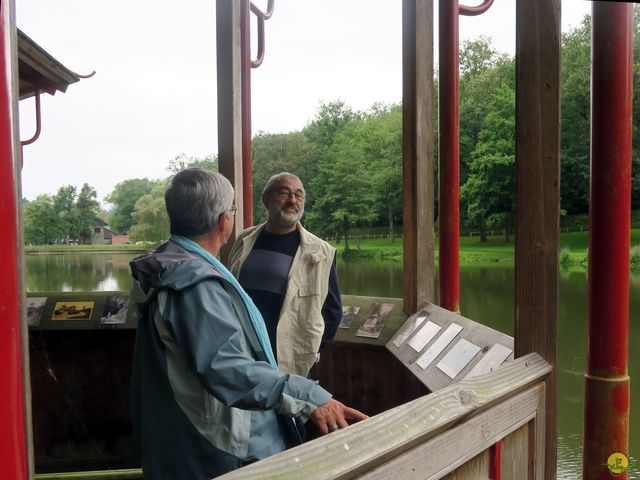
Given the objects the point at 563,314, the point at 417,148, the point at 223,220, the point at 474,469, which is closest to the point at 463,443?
the point at 474,469

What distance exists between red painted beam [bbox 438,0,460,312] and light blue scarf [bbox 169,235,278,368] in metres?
2.60

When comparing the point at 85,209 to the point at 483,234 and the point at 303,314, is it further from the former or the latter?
the point at 303,314

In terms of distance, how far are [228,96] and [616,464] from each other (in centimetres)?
249

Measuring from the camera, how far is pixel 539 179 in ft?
5.78

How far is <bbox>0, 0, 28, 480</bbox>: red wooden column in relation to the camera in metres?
0.67

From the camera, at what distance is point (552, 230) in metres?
1.75

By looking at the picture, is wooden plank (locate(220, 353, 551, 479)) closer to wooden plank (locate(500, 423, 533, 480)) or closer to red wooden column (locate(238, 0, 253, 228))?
wooden plank (locate(500, 423, 533, 480))

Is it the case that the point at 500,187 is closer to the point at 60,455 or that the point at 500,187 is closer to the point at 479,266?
the point at 479,266

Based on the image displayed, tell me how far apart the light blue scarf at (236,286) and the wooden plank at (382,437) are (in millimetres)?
301

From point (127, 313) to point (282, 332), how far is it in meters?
1.56

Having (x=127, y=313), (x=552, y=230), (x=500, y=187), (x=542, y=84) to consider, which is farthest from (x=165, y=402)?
(x=500, y=187)

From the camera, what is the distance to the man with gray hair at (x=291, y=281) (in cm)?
257

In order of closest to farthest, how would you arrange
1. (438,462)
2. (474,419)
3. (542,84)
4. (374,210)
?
(438,462) → (474,419) → (542,84) → (374,210)

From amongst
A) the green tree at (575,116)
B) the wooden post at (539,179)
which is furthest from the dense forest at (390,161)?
the wooden post at (539,179)
